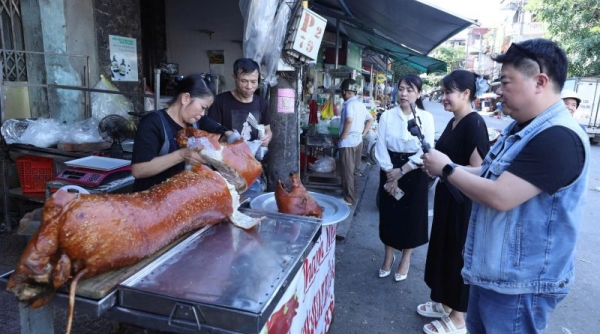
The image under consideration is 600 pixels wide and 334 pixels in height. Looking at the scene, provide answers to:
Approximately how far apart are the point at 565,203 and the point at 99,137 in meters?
4.41

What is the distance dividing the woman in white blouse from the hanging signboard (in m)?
0.91

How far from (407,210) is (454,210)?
27.6 inches

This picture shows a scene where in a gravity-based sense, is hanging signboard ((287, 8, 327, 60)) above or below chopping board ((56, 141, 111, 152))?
above

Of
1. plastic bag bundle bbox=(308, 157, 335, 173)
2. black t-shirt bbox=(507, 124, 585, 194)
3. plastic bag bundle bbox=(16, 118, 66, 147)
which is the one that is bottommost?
plastic bag bundle bbox=(308, 157, 335, 173)

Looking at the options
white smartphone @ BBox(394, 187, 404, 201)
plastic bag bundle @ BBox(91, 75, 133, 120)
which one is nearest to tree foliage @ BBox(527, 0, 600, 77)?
white smartphone @ BBox(394, 187, 404, 201)

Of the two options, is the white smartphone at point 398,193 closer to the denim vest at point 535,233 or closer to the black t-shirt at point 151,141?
the denim vest at point 535,233

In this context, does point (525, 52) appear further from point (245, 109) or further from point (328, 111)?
point (328, 111)

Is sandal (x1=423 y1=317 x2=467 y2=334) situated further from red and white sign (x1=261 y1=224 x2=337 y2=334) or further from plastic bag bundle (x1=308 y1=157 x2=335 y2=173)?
plastic bag bundle (x1=308 y1=157 x2=335 y2=173)

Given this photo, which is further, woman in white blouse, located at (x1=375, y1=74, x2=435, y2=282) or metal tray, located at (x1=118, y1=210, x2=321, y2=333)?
woman in white blouse, located at (x1=375, y1=74, x2=435, y2=282)

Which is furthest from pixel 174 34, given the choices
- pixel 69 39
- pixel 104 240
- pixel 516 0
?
pixel 516 0

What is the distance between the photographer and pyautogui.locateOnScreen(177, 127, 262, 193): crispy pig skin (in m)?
1.88

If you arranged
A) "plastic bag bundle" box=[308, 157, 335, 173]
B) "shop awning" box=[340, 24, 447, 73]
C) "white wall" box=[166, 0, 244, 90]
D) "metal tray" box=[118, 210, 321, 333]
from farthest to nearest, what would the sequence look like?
1. "shop awning" box=[340, 24, 447, 73]
2. "white wall" box=[166, 0, 244, 90]
3. "plastic bag bundle" box=[308, 157, 335, 173]
4. "metal tray" box=[118, 210, 321, 333]

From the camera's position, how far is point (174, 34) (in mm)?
8555

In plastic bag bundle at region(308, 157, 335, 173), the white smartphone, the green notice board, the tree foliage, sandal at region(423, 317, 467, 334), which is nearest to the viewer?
sandal at region(423, 317, 467, 334)
